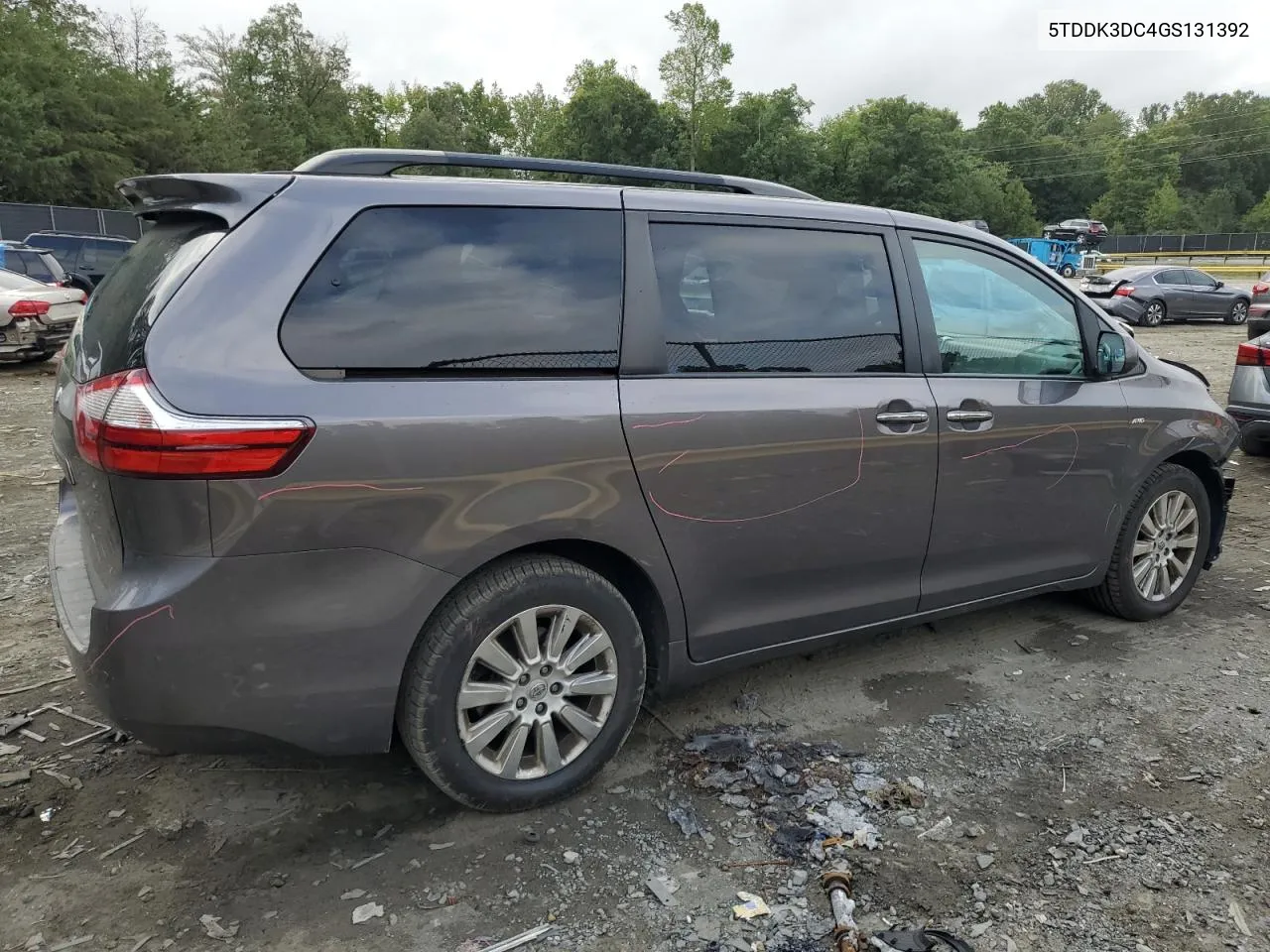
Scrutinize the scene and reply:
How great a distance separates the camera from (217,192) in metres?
2.45

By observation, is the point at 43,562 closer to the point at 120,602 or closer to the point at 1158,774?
the point at 120,602

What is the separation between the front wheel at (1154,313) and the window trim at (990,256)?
22.1 m

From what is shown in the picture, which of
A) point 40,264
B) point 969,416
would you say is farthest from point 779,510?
point 40,264

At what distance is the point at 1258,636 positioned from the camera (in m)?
4.24

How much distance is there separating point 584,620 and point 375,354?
99cm

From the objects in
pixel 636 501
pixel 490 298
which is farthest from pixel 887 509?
pixel 490 298

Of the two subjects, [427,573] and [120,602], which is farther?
[427,573]

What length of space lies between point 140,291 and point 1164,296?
83.8 ft

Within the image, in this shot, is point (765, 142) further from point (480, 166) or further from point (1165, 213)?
point (480, 166)

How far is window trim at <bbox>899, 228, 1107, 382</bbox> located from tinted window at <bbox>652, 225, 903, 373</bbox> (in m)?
0.13

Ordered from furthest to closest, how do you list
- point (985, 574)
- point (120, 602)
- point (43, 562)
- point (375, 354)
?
point (43, 562), point (985, 574), point (375, 354), point (120, 602)

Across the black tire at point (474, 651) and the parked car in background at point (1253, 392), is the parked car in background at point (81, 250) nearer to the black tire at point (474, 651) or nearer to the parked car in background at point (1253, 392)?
the parked car in background at point (1253, 392)

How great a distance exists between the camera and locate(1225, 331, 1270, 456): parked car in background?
23.9ft

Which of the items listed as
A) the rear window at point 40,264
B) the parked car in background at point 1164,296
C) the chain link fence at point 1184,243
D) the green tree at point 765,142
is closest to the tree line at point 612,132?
the green tree at point 765,142
